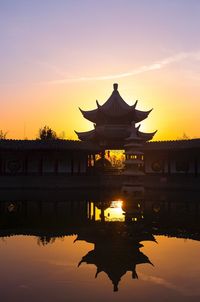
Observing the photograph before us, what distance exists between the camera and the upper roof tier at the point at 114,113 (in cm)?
4825

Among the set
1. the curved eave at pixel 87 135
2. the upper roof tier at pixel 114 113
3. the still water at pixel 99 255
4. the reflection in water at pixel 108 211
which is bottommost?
the still water at pixel 99 255

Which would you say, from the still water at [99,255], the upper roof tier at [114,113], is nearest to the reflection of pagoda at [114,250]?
the still water at [99,255]

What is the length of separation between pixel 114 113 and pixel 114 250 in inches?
1372

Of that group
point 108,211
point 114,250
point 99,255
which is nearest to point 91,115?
point 108,211

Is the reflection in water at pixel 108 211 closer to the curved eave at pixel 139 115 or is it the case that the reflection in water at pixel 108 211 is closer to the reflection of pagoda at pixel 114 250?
the reflection of pagoda at pixel 114 250

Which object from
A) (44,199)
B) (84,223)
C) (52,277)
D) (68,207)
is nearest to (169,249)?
(52,277)

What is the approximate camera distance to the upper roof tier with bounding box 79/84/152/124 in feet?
158

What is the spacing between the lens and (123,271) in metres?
11.7

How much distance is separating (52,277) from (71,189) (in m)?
31.1

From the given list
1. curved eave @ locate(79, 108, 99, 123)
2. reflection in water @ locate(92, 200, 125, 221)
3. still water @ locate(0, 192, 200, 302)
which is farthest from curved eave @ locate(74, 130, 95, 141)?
still water @ locate(0, 192, 200, 302)

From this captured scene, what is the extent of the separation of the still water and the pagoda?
2242 centimetres

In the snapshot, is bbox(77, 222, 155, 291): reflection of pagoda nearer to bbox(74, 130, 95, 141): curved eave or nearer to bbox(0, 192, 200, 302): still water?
bbox(0, 192, 200, 302): still water

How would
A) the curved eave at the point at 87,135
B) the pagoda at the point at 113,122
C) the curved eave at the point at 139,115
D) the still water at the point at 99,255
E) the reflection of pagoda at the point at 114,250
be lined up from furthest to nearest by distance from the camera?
1. the curved eave at the point at 139,115
2. the curved eave at the point at 87,135
3. the pagoda at the point at 113,122
4. the reflection of pagoda at the point at 114,250
5. the still water at the point at 99,255

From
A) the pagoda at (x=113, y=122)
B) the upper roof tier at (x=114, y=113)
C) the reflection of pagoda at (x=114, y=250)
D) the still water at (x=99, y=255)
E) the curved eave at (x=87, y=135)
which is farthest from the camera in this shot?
the curved eave at (x=87, y=135)
